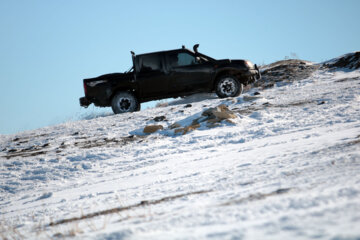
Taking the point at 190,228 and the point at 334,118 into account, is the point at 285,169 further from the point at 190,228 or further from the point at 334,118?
the point at 334,118

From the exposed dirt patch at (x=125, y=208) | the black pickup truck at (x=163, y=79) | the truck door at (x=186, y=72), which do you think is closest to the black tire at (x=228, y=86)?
the black pickup truck at (x=163, y=79)

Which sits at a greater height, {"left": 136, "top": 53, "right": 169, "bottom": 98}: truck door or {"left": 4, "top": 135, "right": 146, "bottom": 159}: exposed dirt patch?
{"left": 136, "top": 53, "right": 169, "bottom": 98}: truck door

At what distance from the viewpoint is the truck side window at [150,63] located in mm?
10188

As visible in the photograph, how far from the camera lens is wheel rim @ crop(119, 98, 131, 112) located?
408 inches

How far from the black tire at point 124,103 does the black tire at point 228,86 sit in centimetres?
253

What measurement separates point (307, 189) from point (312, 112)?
16.2 feet

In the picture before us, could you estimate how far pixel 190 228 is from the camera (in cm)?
192

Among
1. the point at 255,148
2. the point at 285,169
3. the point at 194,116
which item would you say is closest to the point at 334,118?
the point at 255,148

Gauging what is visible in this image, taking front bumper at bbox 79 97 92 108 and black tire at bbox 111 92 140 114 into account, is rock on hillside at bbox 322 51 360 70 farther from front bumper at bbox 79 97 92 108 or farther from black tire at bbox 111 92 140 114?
front bumper at bbox 79 97 92 108

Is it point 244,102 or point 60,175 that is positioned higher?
point 244,102

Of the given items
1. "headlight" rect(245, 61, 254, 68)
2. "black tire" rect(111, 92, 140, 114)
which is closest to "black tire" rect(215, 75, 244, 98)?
"headlight" rect(245, 61, 254, 68)

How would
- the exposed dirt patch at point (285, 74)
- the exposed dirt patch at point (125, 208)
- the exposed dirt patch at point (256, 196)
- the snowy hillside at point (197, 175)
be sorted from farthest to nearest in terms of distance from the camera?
1. the exposed dirt patch at point (285, 74)
2. the exposed dirt patch at point (125, 208)
3. the exposed dirt patch at point (256, 196)
4. the snowy hillside at point (197, 175)

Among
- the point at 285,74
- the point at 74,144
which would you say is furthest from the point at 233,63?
the point at 74,144

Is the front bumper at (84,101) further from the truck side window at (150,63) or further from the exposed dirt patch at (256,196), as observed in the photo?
the exposed dirt patch at (256,196)
